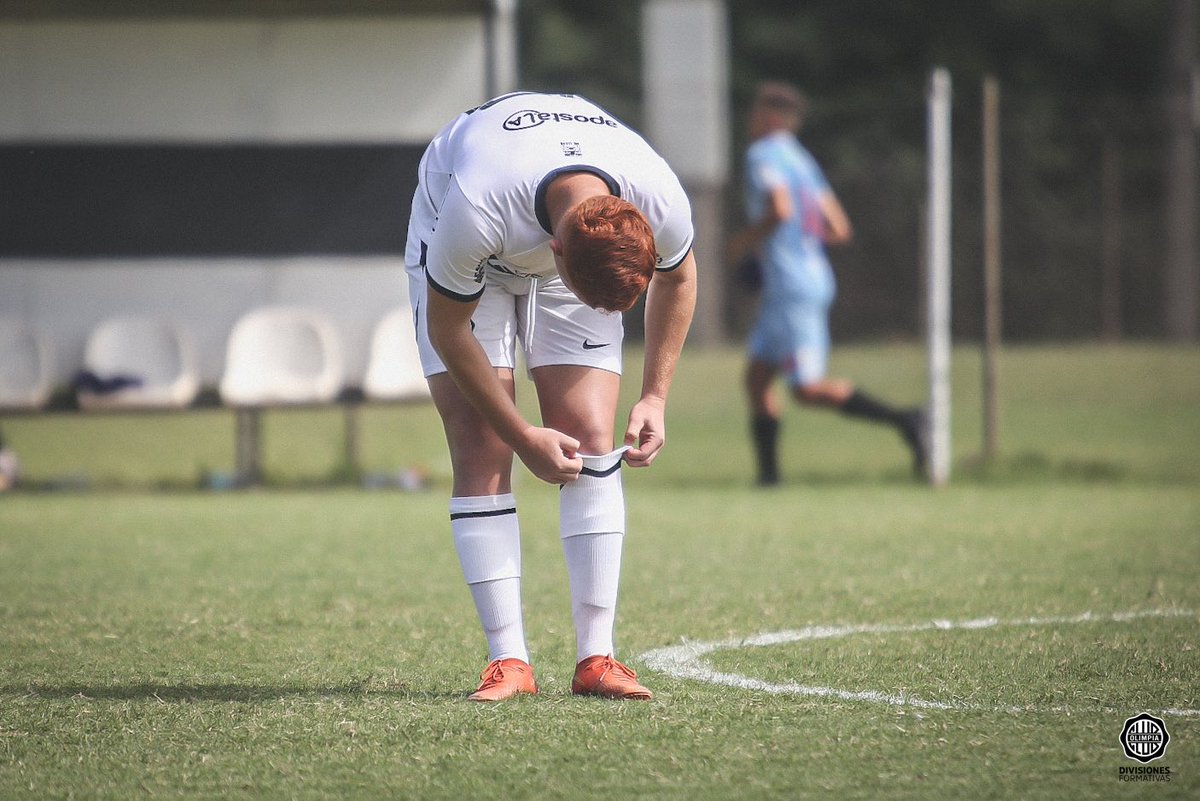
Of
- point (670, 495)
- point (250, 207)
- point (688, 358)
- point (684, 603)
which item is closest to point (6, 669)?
point (684, 603)

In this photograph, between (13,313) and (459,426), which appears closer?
(459,426)

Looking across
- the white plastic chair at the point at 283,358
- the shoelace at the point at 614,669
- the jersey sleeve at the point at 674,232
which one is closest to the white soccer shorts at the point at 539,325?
the jersey sleeve at the point at 674,232

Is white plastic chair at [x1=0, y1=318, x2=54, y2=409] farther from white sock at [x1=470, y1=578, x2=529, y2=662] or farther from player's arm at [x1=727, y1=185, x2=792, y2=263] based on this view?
white sock at [x1=470, y1=578, x2=529, y2=662]

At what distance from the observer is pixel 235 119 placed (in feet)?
33.9

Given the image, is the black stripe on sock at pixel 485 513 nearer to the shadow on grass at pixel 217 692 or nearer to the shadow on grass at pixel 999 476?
the shadow on grass at pixel 217 692

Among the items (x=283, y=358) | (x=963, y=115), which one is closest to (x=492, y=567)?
(x=283, y=358)

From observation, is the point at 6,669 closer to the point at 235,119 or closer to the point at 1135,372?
the point at 235,119

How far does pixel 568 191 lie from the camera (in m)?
3.52

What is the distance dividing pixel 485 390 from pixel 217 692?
3.44ft

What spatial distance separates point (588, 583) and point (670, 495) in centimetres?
533

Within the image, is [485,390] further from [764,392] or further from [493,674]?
[764,392]

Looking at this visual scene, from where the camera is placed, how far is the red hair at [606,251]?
3.31m

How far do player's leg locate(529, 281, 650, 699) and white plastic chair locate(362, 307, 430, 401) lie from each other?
563 cm

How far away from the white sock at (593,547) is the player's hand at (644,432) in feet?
0.27
